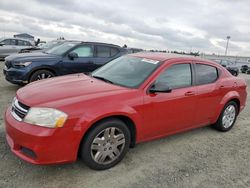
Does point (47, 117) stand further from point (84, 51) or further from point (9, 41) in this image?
point (9, 41)

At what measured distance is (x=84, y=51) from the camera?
8.23 meters

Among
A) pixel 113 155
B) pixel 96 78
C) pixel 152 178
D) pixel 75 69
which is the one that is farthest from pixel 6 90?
pixel 152 178

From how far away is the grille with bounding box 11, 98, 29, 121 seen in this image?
3096 mm

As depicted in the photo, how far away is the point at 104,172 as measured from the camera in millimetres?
3359

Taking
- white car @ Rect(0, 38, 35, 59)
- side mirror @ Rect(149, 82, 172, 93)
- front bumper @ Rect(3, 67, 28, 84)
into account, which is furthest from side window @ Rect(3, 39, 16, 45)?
side mirror @ Rect(149, 82, 172, 93)

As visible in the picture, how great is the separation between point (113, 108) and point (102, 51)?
5.58 metres

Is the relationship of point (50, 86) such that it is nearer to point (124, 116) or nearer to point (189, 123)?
point (124, 116)

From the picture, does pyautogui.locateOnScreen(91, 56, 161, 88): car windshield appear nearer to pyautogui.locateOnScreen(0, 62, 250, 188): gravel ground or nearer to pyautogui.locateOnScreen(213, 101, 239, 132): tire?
pyautogui.locateOnScreen(0, 62, 250, 188): gravel ground

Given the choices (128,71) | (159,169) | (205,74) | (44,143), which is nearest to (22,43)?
(128,71)

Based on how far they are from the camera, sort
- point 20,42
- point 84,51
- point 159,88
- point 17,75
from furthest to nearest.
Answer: point 20,42 → point 84,51 → point 17,75 → point 159,88

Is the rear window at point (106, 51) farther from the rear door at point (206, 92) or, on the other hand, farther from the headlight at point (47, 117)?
the headlight at point (47, 117)

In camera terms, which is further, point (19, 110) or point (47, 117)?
point (19, 110)

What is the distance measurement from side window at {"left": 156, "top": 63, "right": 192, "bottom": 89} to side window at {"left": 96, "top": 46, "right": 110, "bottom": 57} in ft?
15.0

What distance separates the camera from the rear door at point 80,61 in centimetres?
775
